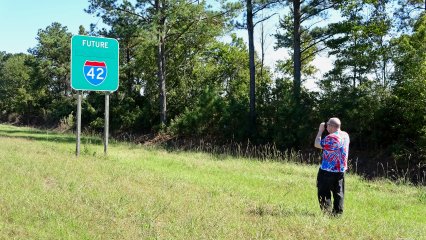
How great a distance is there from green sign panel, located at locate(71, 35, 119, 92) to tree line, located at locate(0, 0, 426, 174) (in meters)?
10.5

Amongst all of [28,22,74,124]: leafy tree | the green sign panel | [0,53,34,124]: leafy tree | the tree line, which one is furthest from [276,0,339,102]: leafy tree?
[0,53,34,124]: leafy tree

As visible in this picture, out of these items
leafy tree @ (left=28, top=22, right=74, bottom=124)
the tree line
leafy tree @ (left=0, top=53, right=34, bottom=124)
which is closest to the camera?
the tree line

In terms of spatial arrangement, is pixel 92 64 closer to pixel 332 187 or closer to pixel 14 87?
pixel 332 187

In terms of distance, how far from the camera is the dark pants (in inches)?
259

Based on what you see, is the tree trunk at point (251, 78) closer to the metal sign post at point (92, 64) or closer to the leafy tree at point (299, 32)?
the leafy tree at point (299, 32)

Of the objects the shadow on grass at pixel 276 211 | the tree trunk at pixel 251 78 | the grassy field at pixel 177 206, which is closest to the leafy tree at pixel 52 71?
the tree trunk at pixel 251 78

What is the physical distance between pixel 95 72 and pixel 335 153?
9150 mm

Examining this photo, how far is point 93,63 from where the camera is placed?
44.5 ft

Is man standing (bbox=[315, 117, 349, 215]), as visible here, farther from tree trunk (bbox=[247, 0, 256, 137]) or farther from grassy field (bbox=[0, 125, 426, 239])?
tree trunk (bbox=[247, 0, 256, 137])

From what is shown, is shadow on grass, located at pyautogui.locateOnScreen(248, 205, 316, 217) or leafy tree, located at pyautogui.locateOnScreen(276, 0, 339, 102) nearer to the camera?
shadow on grass, located at pyautogui.locateOnScreen(248, 205, 316, 217)

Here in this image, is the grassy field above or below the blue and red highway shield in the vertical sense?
below

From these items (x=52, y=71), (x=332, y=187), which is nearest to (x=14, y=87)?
(x=52, y=71)

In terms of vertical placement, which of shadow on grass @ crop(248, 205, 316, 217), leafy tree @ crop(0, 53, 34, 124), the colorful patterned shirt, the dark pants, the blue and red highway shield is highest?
leafy tree @ crop(0, 53, 34, 124)

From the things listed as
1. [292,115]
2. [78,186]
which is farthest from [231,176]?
[292,115]
